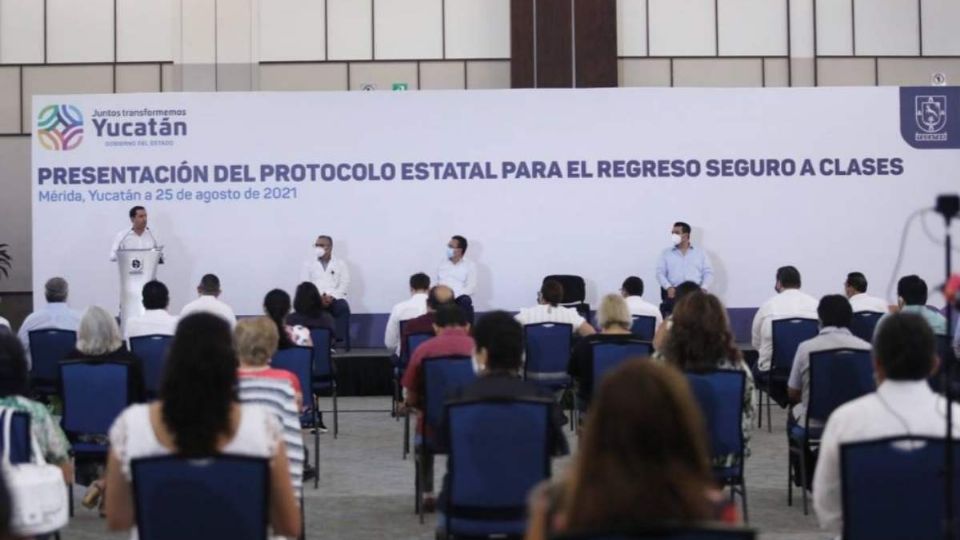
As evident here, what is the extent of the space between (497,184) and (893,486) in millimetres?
9824

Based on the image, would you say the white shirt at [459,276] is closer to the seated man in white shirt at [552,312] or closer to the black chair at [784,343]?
the seated man in white shirt at [552,312]

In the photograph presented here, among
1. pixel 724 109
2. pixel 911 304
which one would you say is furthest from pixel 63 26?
pixel 911 304

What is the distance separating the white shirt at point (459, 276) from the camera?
1337 cm

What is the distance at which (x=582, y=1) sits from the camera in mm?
16656

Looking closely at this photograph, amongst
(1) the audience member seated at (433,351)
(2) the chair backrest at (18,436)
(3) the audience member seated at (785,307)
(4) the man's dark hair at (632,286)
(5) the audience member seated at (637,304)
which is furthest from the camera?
(4) the man's dark hair at (632,286)

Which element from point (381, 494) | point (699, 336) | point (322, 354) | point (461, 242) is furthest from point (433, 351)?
point (461, 242)

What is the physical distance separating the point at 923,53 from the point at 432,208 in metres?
7.02

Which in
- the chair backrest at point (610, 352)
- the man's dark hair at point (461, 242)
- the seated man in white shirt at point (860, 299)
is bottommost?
the chair backrest at point (610, 352)

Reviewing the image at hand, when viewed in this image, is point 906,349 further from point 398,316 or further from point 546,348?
point 398,316

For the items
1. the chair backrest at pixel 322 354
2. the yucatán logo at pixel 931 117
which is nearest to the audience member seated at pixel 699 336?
the chair backrest at pixel 322 354

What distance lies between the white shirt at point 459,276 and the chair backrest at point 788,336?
483 centimetres

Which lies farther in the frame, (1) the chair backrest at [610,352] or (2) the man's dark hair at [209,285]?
(2) the man's dark hair at [209,285]

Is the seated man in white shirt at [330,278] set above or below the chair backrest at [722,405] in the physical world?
above

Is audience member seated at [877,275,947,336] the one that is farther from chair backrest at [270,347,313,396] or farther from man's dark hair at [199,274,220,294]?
man's dark hair at [199,274,220,294]
